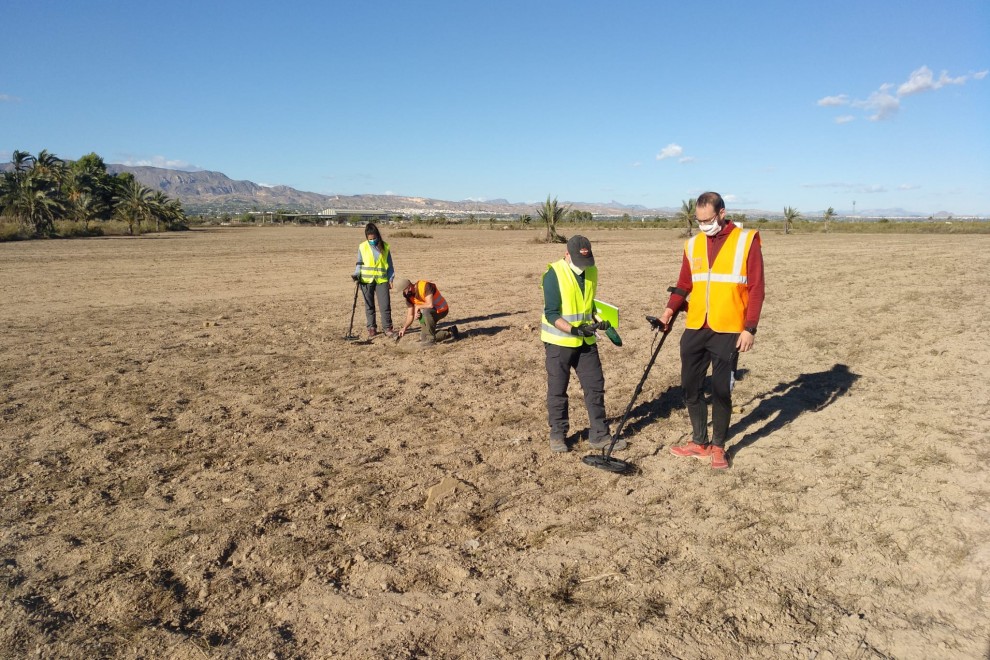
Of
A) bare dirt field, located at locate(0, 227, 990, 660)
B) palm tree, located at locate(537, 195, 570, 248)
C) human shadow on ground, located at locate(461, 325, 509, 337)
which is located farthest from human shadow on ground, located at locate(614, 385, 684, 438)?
palm tree, located at locate(537, 195, 570, 248)

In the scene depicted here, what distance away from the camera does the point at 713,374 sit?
4.77 m

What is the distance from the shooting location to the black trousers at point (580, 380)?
16.5ft

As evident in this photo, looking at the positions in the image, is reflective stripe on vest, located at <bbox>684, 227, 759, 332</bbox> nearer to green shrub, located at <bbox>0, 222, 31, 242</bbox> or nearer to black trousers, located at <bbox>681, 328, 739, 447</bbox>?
black trousers, located at <bbox>681, 328, 739, 447</bbox>

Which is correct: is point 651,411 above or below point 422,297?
below

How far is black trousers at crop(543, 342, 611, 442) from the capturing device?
16.5ft

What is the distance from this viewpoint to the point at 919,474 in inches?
180

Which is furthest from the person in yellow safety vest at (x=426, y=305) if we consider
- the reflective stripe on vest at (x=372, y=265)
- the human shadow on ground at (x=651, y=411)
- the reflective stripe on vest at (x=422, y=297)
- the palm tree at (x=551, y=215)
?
the palm tree at (x=551, y=215)

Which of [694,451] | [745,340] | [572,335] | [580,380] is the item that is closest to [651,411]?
[694,451]

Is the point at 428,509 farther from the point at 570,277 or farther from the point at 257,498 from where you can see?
the point at 570,277

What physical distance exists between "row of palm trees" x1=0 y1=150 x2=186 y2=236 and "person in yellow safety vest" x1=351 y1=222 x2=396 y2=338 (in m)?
36.1

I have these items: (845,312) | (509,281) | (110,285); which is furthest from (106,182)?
(845,312)

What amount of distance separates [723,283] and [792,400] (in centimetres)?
271

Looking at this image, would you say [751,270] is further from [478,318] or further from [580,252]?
[478,318]

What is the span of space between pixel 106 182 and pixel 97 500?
70207mm
